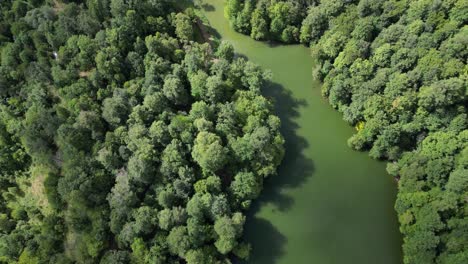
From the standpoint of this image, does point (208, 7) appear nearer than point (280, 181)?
No

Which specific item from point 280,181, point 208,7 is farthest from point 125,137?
point 208,7

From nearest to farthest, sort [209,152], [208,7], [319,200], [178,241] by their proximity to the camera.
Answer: [178,241], [209,152], [319,200], [208,7]

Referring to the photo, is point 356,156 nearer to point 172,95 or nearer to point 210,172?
point 210,172

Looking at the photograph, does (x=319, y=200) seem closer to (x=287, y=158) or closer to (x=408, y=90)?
(x=287, y=158)

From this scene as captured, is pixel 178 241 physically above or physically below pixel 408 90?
below

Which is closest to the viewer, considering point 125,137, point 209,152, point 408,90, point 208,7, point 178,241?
point 178,241

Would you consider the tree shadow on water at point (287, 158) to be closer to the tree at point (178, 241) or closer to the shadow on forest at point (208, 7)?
the tree at point (178, 241)

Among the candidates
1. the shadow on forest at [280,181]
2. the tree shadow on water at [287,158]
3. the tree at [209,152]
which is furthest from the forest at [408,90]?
the tree at [209,152]
